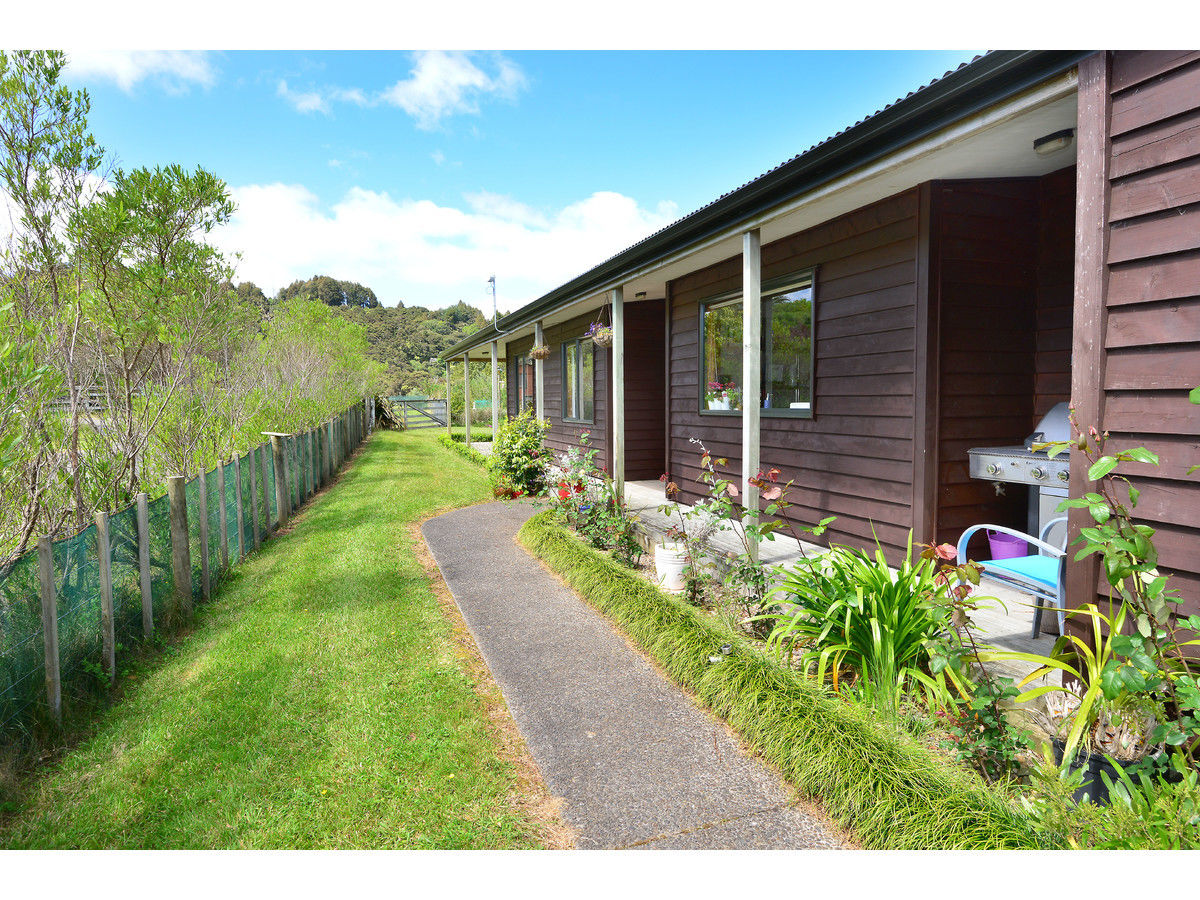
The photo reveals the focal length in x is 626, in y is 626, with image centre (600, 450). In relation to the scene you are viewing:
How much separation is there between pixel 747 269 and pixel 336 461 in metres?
11.4

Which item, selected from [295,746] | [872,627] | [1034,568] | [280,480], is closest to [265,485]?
[280,480]

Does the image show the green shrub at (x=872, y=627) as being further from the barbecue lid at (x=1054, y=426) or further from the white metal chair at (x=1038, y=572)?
the barbecue lid at (x=1054, y=426)

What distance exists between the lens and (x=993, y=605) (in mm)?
3906

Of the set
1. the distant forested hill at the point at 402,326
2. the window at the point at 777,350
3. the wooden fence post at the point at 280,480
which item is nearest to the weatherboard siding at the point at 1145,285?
the window at the point at 777,350

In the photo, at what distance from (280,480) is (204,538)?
3.22 m

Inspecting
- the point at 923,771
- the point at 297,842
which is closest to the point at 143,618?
the point at 297,842

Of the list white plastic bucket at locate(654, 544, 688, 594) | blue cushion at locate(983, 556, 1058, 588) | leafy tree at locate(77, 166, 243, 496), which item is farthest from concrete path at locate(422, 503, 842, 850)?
leafy tree at locate(77, 166, 243, 496)

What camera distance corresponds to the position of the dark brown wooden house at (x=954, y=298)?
2252 millimetres

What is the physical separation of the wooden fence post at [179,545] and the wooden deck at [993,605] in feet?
12.0

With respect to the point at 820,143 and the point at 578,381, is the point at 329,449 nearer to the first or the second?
the point at 578,381
